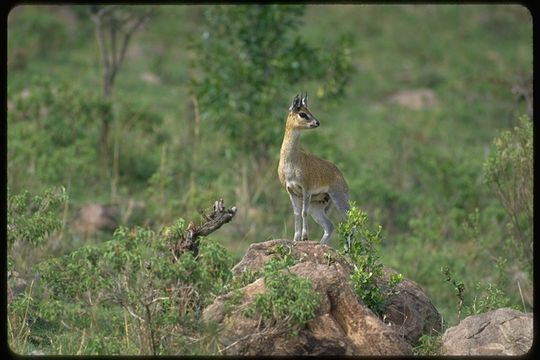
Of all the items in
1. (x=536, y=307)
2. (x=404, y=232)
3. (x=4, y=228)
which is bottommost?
(x=404, y=232)

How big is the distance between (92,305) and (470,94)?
20529mm

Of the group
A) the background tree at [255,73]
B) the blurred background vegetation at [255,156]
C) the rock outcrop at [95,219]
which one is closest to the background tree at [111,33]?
the blurred background vegetation at [255,156]

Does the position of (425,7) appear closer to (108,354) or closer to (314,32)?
(314,32)

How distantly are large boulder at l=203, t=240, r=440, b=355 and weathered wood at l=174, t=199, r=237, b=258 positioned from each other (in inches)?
19.3

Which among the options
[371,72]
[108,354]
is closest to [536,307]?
[108,354]

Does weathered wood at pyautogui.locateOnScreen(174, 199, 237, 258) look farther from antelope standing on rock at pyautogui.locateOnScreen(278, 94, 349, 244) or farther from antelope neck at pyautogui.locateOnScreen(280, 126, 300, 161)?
antelope neck at pyautogui.locateOnScreen(280, 126, 300, 161)

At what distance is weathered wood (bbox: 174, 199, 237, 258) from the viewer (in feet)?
31.8

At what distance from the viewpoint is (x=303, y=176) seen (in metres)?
11.4

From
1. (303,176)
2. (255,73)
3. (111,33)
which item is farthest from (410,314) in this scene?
(111,33)

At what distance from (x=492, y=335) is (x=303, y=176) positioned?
2.72m

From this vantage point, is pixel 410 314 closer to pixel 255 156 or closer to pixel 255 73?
pixel 255 156

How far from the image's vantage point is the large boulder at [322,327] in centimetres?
936

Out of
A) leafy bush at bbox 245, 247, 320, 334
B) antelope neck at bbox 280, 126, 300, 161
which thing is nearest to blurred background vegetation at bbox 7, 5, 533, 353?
antelope neck at bbox 280, 126, 300, 161

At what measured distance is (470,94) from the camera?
28406 millimetres
